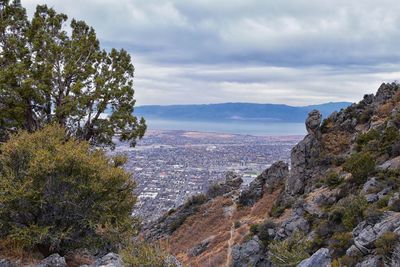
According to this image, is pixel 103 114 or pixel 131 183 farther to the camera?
pixel 103 114

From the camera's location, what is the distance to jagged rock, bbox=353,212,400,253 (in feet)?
39.1

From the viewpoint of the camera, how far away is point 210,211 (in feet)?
116

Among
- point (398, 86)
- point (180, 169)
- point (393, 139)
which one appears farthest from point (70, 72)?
point (180, 169)

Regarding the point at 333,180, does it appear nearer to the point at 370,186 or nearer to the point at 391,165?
the point at 391,165

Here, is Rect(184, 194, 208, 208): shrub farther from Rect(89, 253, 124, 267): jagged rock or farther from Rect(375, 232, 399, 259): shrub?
Rect(375, 232, 399, 259): shrub

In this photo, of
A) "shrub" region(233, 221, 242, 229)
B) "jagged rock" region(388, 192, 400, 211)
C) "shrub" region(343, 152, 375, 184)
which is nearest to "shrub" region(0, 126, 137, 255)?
"jagged rock" region(388, 192, 400, 211)

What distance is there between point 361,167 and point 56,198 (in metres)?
14.8

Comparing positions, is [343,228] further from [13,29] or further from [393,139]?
[13,29]

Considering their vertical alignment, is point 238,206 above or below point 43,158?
below

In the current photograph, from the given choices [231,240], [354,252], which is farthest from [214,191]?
[354,252]

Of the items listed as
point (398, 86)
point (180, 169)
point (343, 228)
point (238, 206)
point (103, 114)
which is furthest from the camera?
point (180, 169)

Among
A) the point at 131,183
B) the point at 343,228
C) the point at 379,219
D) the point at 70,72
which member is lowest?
the point at 343,228

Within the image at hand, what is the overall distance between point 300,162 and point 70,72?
1648 cm

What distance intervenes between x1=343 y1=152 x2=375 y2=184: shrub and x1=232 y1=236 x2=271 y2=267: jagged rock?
18.7ft
